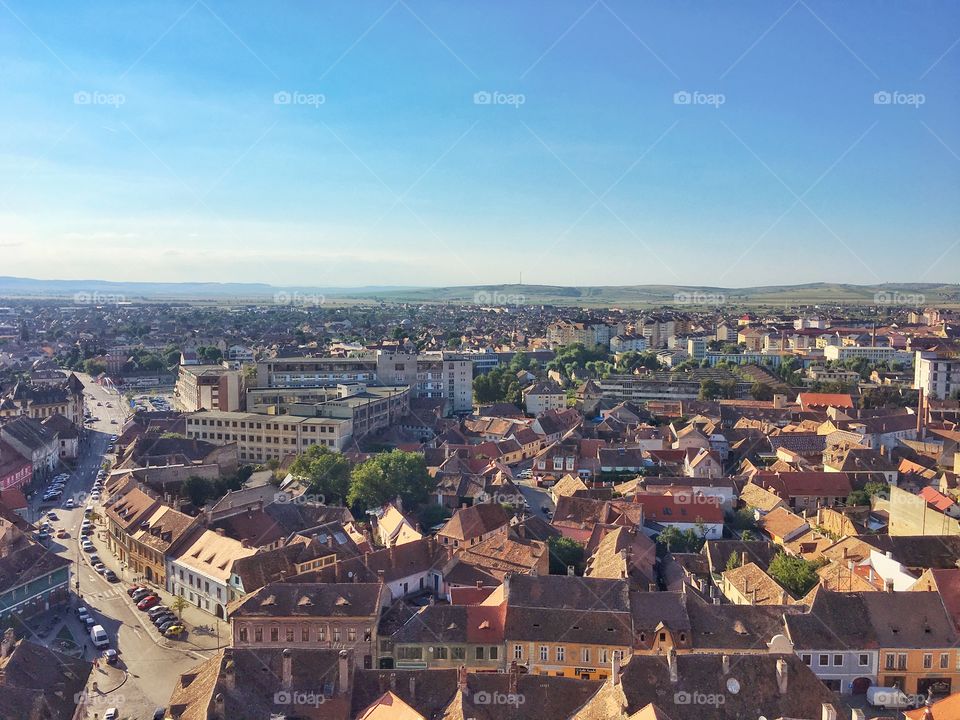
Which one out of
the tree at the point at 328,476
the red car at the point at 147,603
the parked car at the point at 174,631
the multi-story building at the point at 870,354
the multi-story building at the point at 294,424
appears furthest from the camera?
the multi-story building at the point at 870,354

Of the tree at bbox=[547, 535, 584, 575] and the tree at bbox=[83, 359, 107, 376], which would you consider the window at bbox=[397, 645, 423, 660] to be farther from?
the tree at bbox=[83, 359, 107, 376]

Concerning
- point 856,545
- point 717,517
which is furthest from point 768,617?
point 717,517

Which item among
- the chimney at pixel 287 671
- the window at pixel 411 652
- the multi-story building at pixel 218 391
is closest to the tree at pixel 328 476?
the window at pixel 411 652

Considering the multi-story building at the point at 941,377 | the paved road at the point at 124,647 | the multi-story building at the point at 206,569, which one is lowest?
the paved road at the point at 124,647

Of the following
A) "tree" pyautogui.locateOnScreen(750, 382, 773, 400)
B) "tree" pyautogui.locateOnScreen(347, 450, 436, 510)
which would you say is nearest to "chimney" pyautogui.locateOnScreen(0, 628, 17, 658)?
"tree" pyautogui.locateOnScreen(347, 450, 436, 510)

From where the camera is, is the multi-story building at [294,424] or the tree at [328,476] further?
the multi-story building at [294,424]

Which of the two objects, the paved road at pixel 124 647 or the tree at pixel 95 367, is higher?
the tree at pixel 95 367

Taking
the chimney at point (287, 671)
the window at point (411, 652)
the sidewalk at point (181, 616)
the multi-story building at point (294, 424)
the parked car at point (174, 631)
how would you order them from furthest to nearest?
the multi-story building at point (294, 424) < the parked car at point (174, 631) < the sidewalk at point (181, 616) < the window at point (411, 652) < the chimney at point (287, 671)

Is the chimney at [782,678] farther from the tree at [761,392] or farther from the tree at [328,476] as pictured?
the tree at [761,392]
